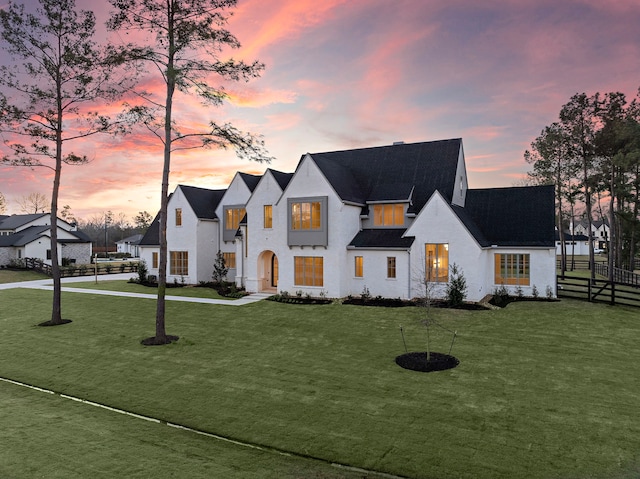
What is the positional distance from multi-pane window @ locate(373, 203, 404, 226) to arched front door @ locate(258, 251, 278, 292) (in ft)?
26.4

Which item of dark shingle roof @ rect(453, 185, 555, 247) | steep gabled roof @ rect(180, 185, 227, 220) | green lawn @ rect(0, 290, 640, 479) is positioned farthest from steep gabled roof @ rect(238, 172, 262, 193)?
dark shingle roof @ rect(453, 185, 555, 247)

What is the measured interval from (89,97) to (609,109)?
4099cm

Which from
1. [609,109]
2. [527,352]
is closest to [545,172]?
[609,109]

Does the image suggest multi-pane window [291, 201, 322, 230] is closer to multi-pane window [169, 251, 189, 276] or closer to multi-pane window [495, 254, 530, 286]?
multi-pane window [495, 254, 530, 286]

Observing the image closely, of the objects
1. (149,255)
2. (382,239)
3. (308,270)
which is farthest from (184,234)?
(382,239)

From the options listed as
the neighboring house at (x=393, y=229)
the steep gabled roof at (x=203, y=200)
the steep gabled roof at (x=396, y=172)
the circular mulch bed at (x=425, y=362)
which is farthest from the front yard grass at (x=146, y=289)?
the circular mulch bed at (x=425, y=362)

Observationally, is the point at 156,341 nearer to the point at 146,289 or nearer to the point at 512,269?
the point at 146,289

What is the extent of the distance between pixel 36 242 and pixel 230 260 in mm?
31751

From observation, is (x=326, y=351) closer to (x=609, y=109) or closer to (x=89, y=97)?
(x=89, y=97)

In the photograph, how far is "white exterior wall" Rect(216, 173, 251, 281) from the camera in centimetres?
3253

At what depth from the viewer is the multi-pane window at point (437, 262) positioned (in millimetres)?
22688

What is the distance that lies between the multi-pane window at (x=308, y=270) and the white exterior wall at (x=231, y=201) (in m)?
9.03

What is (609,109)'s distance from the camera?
113 feet

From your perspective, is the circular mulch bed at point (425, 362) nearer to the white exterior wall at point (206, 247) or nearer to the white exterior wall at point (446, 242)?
the white exterior wall at point (446, 242)
